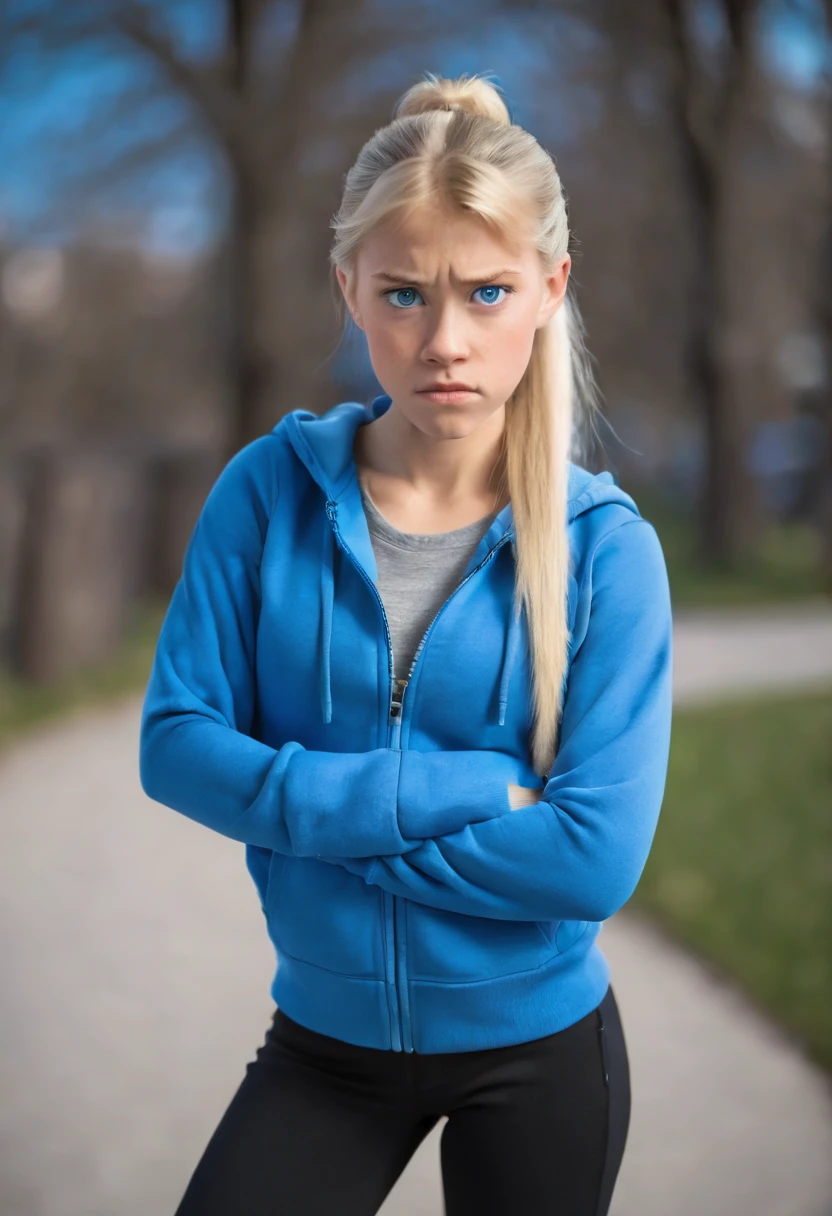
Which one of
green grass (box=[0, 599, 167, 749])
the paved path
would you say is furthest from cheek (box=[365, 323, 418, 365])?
green grass (box=[0, 599, 167, 749])

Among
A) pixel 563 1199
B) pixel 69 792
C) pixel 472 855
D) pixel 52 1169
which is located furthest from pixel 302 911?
pixel 69 792

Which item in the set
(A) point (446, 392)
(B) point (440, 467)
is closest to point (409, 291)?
(A) point (446, 392)

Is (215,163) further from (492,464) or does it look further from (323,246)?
(492,464)

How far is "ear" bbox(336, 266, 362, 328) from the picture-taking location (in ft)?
4.56

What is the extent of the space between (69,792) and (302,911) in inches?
141

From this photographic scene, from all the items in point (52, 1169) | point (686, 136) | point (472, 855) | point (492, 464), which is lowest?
point (52, 1169)

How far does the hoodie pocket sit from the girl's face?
518 mm

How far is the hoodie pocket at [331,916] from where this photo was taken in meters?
1.42

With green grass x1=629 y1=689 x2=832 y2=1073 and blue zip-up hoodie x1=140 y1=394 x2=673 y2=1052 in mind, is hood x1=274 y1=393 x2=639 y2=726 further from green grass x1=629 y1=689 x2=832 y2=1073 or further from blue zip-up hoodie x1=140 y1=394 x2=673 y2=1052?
green grass x1=629 y1=689 x2=832 y2=1073

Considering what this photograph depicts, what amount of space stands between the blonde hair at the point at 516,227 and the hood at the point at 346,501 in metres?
0.03

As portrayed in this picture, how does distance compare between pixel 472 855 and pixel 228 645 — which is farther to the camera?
pixel 228 645

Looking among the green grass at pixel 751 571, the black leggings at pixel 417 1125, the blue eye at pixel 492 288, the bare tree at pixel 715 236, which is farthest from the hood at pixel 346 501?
the bare tree at pixel 715 236

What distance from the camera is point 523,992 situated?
1443 millimetres

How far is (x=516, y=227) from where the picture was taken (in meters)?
1.30
